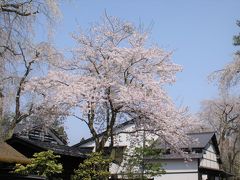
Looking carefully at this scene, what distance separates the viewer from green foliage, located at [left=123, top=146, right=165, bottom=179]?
1974cm

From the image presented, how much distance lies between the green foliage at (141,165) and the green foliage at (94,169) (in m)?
4.03

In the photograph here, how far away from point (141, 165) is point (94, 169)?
180 inches

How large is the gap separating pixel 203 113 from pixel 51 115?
31.5 meters

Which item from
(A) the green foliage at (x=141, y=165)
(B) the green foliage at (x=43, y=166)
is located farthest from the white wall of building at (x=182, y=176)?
(B) the green foliage at (x=43, y=166)

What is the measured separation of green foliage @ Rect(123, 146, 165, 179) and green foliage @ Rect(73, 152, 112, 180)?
4.03 meters

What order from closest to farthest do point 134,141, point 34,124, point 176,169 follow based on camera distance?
point 34,124, point 134,141, point 176,169

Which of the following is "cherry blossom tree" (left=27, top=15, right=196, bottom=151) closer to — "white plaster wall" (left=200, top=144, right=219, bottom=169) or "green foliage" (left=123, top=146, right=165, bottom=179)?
"green foliage" (left=123, top=146, right=165, bottom=179)

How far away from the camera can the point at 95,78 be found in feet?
54.9

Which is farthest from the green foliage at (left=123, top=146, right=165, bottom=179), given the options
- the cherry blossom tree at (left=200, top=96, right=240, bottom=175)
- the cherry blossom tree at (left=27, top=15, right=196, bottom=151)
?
the cherry blossom tree at (left=200, top=96, right=240, bottom=175)

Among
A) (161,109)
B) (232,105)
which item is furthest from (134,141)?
(232,105)

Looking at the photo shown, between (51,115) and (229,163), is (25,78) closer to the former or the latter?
(51,115)

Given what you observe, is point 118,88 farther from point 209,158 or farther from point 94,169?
point 209,158

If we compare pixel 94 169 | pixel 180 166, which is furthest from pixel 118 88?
pixel 180 166

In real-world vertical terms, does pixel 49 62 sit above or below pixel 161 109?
above
